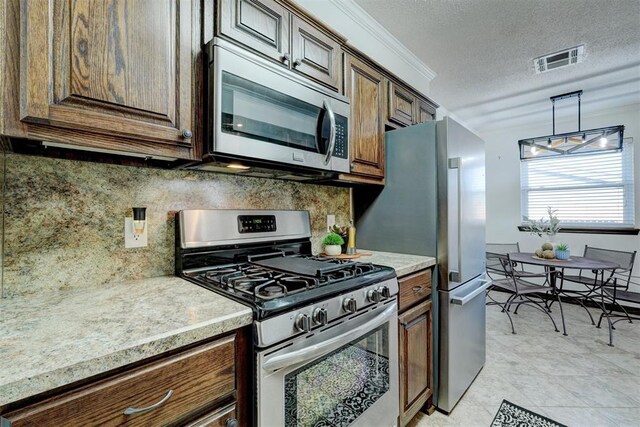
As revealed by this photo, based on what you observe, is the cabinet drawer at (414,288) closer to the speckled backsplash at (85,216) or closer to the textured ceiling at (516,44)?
the speckled backsplash at (85,216)

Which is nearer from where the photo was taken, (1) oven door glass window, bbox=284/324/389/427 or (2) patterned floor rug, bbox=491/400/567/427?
(1) oven door glass window, bbox=284/324/389/427

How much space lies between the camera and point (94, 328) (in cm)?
74

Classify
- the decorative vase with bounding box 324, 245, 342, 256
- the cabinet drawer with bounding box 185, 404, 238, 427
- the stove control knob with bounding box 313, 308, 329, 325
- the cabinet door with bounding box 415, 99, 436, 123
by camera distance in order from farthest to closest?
the cabinet door with bounding box 415, 99, 436, 123
the decorative vase with bounding box 324, 245, 342, 256
the stove control knob with bounding box 313, 308, 329, 325
the cabinet drawer with bounding box 185, 404, 238, 427

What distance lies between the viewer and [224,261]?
1440 mm

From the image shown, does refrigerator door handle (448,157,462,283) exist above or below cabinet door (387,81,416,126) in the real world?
Answer: below

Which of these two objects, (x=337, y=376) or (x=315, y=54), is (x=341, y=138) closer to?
(x=315, y=54)

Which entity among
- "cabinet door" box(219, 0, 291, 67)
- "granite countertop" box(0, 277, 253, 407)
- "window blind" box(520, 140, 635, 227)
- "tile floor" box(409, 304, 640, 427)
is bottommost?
"tile floor" box(409, 304, 640, 427)

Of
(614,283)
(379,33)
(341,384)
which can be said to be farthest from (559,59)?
(341,384)

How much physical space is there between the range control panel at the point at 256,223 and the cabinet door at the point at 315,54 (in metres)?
0.76

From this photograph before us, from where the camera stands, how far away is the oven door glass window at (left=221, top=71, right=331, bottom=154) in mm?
1122

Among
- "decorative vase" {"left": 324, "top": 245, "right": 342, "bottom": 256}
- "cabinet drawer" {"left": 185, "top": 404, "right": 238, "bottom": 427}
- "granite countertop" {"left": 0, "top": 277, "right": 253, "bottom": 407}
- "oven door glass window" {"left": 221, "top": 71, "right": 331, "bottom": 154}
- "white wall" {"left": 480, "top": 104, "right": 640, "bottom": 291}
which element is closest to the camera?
"granite countertop" {"left": 0, "top": 277, "right": 253, "bottom": 407}

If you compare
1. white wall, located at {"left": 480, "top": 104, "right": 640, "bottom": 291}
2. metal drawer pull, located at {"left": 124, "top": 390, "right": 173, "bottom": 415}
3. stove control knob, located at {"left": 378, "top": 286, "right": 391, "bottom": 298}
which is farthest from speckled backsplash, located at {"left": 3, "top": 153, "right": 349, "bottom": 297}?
white wall, located at {"left": 480, "top": 104, "right": 640, "bottom": 291}

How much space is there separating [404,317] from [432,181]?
31.4 inches

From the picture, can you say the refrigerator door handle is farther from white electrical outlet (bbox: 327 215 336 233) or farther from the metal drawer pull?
the metal drawer pull
